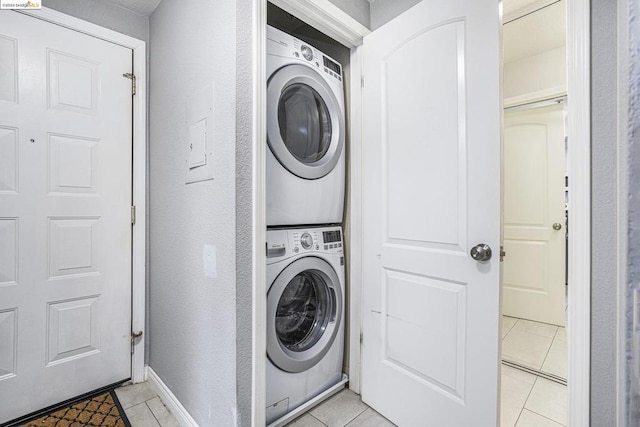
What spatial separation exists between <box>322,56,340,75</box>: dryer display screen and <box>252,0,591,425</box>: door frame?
0.10 meters

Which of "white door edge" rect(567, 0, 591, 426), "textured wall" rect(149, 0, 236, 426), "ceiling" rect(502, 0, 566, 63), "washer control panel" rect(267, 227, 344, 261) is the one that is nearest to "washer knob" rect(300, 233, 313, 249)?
"washer control panel" rect(267, 227, 344, 261)

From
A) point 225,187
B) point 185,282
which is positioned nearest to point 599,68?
point 225,187

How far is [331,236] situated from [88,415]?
1.58m

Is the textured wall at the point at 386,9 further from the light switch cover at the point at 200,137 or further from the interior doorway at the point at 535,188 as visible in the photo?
the interior doorway at the point at 535,188

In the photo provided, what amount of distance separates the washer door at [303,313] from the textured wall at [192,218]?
27 cm

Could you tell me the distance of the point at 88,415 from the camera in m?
1.48

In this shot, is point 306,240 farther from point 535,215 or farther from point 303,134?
point 535,215

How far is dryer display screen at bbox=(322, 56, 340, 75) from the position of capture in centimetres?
162

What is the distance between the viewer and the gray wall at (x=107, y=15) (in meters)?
1.57

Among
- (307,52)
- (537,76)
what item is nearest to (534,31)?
(537,76)

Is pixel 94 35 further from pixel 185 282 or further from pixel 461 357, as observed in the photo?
pixel 461 357

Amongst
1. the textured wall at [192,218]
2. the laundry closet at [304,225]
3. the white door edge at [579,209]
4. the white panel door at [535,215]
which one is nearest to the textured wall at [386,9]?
the laundry closet at [304,225]

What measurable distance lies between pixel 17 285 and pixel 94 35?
4.73 feet

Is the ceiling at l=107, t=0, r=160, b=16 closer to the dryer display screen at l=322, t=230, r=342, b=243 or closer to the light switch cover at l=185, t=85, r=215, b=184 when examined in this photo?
the light switch cover at l=185, t=85, r=215, b=184
